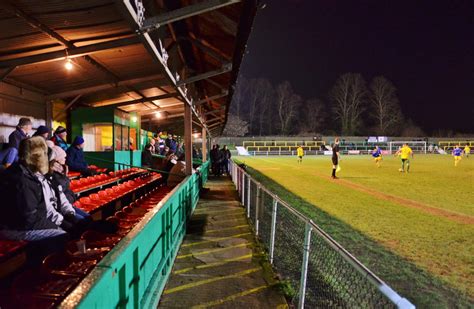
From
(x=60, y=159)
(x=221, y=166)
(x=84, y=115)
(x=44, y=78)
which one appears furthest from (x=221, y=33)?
(x=221, y=166)

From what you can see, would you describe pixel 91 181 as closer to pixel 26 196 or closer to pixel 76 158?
pixel 76 158

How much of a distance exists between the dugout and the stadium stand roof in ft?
0.06

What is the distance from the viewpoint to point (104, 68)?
7.25 meters

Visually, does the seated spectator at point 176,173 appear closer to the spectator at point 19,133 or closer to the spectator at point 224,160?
the spectator at point 19,133

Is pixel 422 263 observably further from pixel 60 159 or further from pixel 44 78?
pixel 44 78

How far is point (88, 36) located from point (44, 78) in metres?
3.25

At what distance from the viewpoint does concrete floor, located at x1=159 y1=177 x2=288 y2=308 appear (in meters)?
3.71

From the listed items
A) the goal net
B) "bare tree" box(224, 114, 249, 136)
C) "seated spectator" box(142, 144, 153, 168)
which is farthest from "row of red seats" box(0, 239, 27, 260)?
"bare tree" box(224, 114, 249, 136)

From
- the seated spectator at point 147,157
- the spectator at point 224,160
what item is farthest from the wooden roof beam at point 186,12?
the spectator at point 224,160

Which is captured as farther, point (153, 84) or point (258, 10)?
point (153, 84)

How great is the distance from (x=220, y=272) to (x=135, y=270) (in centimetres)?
218

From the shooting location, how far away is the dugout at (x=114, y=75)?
2364 millimetres

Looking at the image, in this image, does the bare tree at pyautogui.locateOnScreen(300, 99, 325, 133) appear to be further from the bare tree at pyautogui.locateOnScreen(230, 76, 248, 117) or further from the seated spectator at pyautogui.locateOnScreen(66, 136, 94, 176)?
the seated spectator at pyautogui.locateOnScreen(66, 136, 94, 176)

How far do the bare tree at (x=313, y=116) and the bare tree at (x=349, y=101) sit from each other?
5.74 meters
